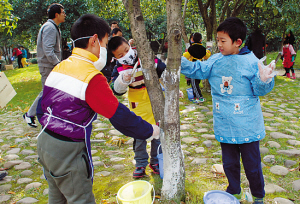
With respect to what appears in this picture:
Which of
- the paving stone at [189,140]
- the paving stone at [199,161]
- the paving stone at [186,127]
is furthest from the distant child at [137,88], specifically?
the paving stone at [186,127]

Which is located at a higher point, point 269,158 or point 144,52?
point 144,52

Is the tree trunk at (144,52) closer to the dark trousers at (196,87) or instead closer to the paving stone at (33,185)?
the paving stone at (33,185)

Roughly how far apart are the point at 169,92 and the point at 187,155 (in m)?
1.88

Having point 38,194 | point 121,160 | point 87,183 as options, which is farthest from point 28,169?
point 87,183

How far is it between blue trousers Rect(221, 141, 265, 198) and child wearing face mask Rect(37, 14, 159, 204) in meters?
1.20

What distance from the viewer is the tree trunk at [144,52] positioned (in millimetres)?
2158

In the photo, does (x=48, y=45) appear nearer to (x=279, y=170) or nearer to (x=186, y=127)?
(x=186, y=127)

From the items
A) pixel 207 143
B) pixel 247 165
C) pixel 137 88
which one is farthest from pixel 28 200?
pixel 207 143

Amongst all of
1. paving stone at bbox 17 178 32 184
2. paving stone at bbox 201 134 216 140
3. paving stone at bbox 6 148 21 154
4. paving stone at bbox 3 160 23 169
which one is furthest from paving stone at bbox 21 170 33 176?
paving stone at bbox 201 134 216 140

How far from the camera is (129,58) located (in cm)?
289

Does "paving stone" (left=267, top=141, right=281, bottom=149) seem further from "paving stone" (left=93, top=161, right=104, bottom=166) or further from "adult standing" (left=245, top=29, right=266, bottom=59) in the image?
"adult standing" (left=245, top=29, right=266, bottom=59)

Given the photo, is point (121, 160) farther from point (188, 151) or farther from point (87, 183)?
point (87, 183)

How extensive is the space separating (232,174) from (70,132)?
1770 mm

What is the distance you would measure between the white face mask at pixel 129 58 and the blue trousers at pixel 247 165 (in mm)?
1519
